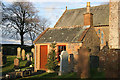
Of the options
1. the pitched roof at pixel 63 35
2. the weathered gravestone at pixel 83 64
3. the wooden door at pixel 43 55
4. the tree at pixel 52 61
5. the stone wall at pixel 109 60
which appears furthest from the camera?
the wooden door at pixel 43 55

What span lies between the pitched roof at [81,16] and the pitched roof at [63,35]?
8.05 metres

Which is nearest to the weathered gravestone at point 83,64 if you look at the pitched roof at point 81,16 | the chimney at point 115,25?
the chimney at point 115,25

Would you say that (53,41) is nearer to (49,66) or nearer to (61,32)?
(61,32)

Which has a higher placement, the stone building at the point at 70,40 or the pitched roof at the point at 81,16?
the pitched roof at the point at 81,16

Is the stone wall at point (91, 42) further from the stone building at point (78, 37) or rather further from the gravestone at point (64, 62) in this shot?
the gravestone at point (64, 62)

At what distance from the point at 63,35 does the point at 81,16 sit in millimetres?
11207

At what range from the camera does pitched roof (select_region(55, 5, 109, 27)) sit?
22156 millimetres

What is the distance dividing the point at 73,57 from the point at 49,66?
252 cm

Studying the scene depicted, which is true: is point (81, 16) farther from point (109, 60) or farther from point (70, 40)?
point (109, 60)

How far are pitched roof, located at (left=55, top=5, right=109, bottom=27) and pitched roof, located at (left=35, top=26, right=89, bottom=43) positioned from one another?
Answer: 805cm

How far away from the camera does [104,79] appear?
7.59 metres

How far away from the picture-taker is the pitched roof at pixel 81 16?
22156mm

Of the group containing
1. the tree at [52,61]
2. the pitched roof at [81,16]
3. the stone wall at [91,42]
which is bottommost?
the tree at [52,61]

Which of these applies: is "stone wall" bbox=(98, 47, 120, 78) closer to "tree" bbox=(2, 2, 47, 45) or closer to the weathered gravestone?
the weathered gravestone
